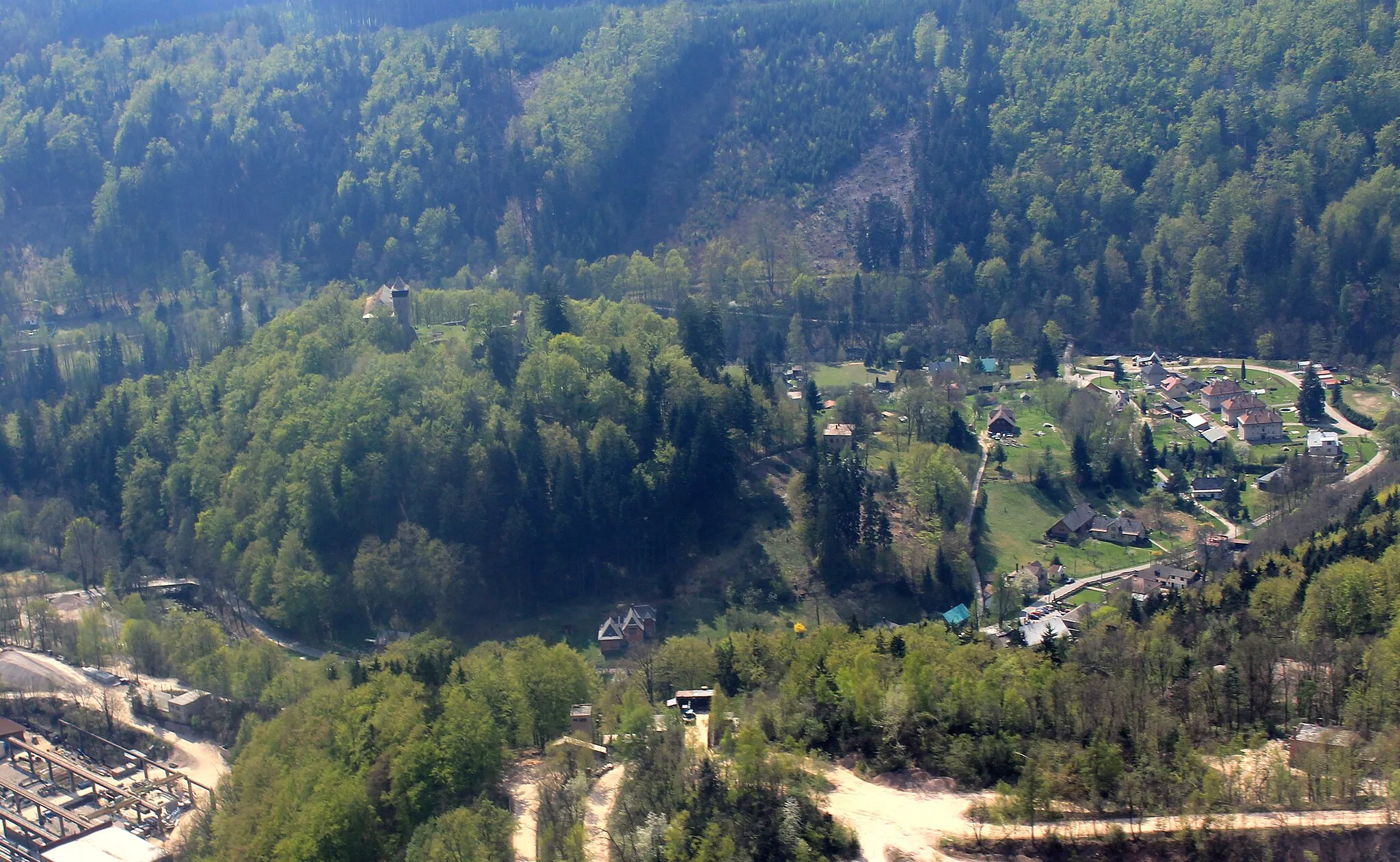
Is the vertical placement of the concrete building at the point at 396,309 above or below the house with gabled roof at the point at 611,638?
above

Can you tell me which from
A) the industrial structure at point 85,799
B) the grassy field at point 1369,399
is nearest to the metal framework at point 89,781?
the industrial structure at point 85,799

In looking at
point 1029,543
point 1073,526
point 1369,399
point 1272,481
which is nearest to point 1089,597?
point 1029,543

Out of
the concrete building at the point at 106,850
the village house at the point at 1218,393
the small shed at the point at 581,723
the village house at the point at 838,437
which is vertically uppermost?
the small shed at the point at 581,723

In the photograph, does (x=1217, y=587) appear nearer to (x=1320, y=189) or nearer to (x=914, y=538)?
(x=914, y=538)

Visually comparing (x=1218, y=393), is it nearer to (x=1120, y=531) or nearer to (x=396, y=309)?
(x=1120, y=531)

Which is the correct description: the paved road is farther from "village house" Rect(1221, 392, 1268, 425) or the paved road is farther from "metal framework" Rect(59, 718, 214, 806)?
"village house" Rect(1221, 392, 1268, 425)

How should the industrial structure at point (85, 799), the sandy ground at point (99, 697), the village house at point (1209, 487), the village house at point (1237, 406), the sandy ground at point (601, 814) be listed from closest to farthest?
the sandy ground at point (601, 814) → the industrial structure at point (85, 799) → the sandy ground at point (99, 697) → the village house at point (1209, 487) → the village house at point (1237, 406)

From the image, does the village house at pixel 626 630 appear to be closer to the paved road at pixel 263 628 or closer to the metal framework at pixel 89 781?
the paved road at pixel 263 628
